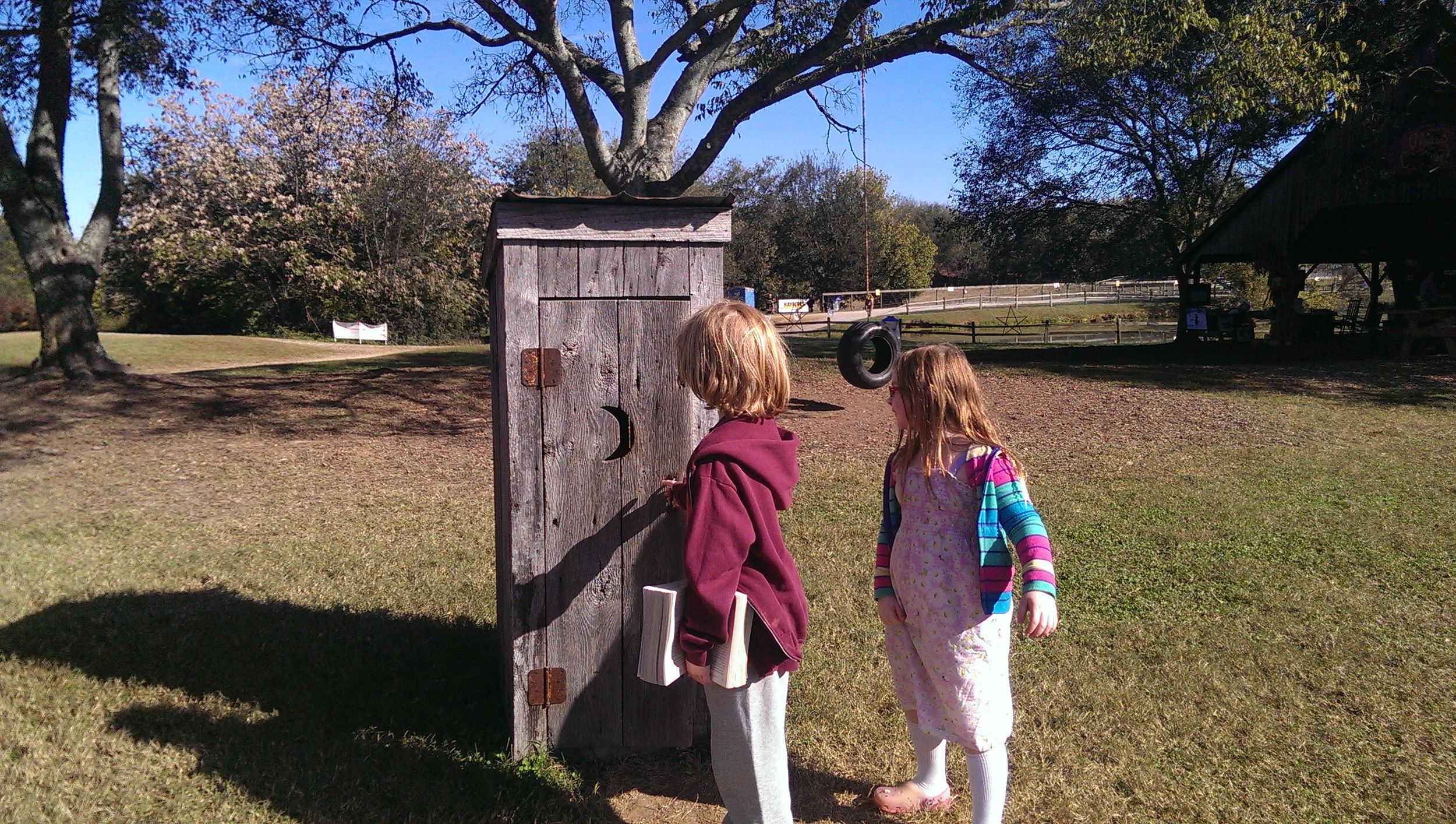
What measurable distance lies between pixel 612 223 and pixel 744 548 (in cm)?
138

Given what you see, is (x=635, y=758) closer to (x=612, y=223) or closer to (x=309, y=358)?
(x=612, y=223)

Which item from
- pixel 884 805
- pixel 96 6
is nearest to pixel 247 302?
pixel 96 6

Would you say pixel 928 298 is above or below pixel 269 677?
above

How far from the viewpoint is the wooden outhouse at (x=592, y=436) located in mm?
3338

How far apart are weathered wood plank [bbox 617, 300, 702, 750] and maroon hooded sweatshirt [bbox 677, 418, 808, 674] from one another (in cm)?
78

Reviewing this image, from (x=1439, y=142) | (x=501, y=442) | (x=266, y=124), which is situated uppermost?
(x=266, y=124)

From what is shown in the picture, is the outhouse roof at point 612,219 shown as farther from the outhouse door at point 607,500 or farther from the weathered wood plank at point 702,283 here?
the outhouse door at point 607,500

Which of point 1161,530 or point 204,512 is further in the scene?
point 204,512

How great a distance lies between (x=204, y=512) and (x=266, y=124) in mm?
25314

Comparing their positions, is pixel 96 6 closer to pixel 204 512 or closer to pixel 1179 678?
pixel 204 512

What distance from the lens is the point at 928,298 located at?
197ft

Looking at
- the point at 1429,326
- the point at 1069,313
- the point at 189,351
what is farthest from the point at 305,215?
the point at 1069,313

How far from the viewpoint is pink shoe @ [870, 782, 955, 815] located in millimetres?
3215

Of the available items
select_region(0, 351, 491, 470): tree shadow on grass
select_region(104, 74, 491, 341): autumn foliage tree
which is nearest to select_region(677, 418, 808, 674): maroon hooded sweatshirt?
select_region(0, 351, 491, 470): tree shadow on grass
